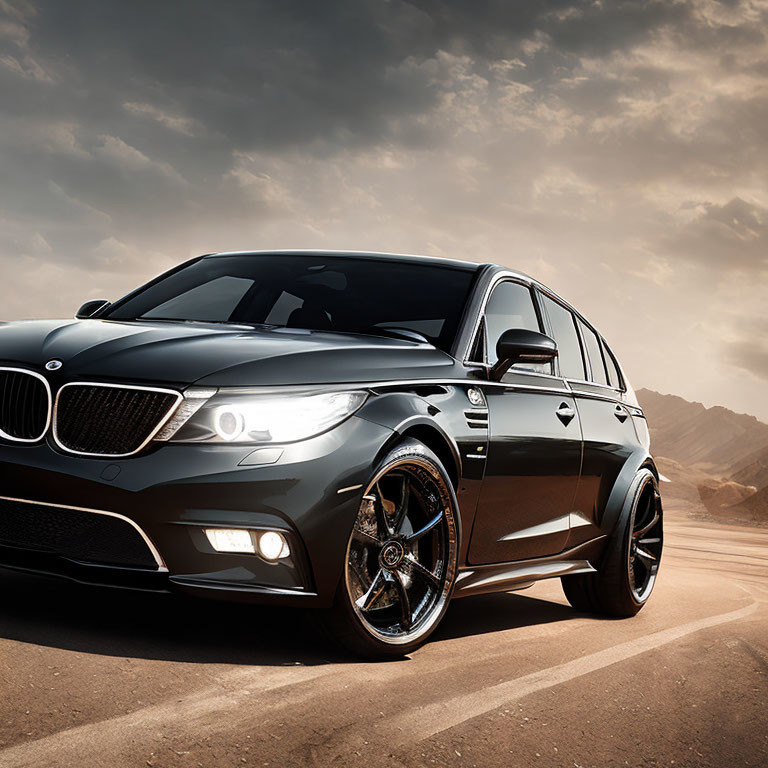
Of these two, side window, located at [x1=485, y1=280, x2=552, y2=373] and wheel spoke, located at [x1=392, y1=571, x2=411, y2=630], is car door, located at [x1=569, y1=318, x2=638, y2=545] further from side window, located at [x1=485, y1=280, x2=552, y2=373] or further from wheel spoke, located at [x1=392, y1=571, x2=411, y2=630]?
wheel spoke, located at [x1=392, y1=571, x2=411, y2=630]

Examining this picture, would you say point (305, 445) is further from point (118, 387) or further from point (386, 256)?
point (386, 256)

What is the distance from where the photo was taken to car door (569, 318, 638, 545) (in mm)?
5824

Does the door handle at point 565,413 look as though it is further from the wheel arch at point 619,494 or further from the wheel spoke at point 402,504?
the wheel spoke at point 402,504

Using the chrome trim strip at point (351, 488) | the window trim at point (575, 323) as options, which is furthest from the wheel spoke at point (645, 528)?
the chrome trim strip at point (351, 488)

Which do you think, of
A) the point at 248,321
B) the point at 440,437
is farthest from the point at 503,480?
the point at 248,321

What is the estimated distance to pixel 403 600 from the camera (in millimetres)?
4180

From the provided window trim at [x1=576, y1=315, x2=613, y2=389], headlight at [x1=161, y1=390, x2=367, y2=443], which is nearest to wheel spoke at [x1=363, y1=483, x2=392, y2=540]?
headlight at [x1=161, y1=390, x2=367, y2=443]

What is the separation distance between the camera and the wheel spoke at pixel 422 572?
4.22 meters

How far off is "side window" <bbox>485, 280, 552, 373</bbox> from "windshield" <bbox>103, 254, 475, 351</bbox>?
6.6 inches

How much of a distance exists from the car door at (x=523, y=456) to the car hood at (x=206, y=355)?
1.68 ft

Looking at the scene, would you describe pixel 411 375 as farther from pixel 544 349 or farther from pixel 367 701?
pixel 367 701

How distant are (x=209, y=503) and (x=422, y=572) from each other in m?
1.06

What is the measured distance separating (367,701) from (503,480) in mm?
1588

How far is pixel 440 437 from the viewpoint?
434 cm
